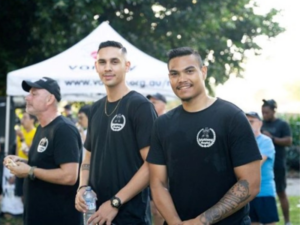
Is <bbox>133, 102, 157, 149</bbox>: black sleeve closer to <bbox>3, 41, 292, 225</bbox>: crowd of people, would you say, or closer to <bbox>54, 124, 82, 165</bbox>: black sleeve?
<bbox>3, 41, 292, 225</bbox>: crowd of people

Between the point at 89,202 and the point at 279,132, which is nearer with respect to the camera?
the point at 89,202

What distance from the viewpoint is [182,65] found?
4039mm

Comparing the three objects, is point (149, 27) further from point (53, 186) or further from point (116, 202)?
point (116, 202)

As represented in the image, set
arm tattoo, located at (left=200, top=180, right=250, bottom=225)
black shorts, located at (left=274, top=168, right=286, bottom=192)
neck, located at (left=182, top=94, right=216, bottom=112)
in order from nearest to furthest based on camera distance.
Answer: arm tattoo, located at (left=200, top=180, right=250, bottom=225)
neck, located at (left=182, top=94, right=216, bottom=112)
black shorts, located at (left=274, top=168, right=286, bottom=192)

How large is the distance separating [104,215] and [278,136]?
21.5 ft

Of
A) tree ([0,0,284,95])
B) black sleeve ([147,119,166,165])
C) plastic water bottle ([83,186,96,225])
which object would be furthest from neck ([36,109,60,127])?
tree ([0,0,284,95])

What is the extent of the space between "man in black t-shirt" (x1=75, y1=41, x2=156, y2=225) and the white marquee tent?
5898mm

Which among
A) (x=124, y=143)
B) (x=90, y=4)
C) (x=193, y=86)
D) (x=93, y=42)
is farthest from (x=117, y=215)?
(x=90, y=4)

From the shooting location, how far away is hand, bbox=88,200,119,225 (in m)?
4.36

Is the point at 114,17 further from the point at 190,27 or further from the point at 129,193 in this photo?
the point at 129,193

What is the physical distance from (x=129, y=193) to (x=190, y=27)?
12256 mm

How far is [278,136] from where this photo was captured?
10477mm

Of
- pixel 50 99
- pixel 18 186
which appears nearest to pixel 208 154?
pixel 50 99

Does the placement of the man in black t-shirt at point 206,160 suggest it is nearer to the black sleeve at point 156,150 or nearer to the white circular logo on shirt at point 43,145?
the black sleeve at point 156,150
